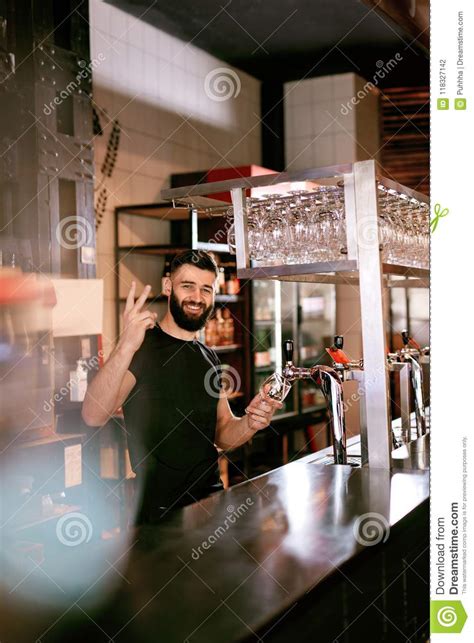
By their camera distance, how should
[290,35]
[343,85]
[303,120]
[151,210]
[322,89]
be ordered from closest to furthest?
[151,210] < [290,35] < [343,85] < [322,89] < [303,120]

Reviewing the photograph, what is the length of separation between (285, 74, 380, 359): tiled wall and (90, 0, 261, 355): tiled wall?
63 centimetres

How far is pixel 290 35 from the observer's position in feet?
17.8

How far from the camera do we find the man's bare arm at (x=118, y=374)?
223cm

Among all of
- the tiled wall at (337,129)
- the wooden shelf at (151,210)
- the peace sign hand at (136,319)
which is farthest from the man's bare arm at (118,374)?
the tiled wall at (337,129)

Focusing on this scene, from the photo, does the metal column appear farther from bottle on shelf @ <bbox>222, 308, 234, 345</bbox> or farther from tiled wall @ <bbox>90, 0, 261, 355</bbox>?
bottle on shelf @ <bbox>222, 308, 234, 345</bbox>

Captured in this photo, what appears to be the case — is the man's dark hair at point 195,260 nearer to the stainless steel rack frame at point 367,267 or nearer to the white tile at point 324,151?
the stainless steel rack frame at point 367,267

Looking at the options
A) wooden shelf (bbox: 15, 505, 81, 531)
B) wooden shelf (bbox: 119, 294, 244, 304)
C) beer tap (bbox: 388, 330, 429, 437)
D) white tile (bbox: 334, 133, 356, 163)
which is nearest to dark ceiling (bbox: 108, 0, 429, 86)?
white tile (bbox: 334, 133, 356, 163)

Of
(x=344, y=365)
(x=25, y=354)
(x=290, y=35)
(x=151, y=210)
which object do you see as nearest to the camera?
(x=344, y=365)

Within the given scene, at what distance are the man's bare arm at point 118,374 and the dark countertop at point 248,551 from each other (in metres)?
0.58

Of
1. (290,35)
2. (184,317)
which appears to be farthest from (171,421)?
(290,35)

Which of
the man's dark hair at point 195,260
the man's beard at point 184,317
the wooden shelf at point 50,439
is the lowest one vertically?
the wooden shelf at point 50,439

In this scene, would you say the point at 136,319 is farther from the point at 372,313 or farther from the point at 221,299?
the point at 221,299

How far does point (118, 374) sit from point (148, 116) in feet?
10.5

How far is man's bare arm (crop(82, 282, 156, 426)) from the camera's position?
2.23 m
